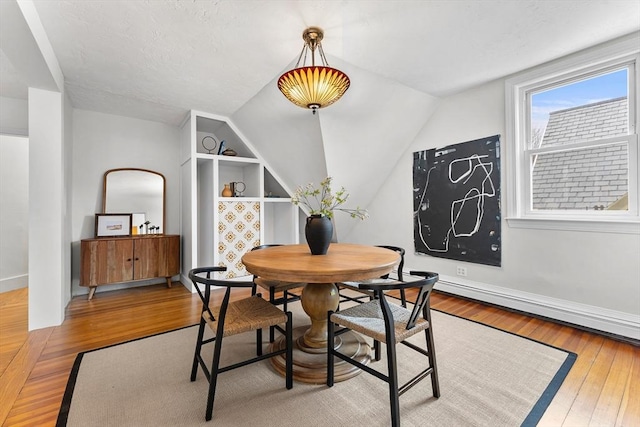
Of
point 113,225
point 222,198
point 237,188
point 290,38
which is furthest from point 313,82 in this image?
point 113,225

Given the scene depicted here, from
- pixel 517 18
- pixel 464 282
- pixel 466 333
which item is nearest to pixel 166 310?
pixel 466 333

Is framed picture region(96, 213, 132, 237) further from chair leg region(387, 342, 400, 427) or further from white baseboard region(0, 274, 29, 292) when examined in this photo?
chair leg region(387, 342, 400, 427)

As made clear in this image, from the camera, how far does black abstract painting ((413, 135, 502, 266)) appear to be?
10.2ft

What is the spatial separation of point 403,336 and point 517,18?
2359 millimetres

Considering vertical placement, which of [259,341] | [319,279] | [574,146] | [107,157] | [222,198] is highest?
[107,157]

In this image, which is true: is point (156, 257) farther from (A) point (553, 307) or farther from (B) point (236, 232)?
(A) point (553, 307)

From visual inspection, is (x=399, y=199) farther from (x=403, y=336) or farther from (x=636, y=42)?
(x=403, y=336)

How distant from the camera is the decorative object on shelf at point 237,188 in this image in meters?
4.18

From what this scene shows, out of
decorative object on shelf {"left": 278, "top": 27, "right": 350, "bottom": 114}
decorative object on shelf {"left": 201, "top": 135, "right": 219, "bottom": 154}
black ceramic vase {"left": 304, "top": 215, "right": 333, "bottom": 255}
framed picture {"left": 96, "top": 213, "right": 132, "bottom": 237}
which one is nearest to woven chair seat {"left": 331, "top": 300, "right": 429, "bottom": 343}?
black ceramic vase {"left": 304, "top": 215, "right": 333, "bottom": 255}

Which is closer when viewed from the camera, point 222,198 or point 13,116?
point 13,116

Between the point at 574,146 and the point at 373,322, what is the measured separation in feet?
8.44

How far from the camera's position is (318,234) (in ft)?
6.56

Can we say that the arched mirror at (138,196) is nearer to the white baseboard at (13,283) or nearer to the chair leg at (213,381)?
the white baseboard at (13,283)

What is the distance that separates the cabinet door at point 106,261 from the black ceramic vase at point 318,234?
112 inches
